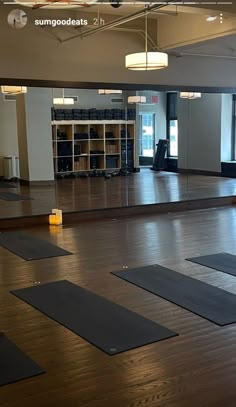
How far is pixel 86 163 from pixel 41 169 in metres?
0.84

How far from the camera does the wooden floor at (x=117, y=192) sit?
8.68 m

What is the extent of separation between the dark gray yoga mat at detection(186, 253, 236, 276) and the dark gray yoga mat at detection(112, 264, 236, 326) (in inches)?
19.1

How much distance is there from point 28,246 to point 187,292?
8.72ft

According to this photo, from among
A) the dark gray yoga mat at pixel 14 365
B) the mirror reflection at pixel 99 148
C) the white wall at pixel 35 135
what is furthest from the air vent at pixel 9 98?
the dark gray yoga mat at pixel 14 365

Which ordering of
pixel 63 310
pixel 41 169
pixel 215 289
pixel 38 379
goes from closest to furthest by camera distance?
pixel 38 379 < pixel 63 310 < pixel 215 289 < pixel 41 169

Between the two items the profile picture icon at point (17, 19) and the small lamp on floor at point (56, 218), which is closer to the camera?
the profile picture icon at point (17, 19)

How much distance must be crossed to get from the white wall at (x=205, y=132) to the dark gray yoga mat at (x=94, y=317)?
20.0 feet

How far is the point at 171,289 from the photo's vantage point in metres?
4.74

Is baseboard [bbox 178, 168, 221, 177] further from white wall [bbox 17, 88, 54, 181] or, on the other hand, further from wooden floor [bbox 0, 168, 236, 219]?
white wall [bbox 17, 88, 54, 181]

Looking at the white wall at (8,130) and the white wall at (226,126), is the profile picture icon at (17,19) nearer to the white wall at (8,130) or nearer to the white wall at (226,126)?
the white wall at (8,130)

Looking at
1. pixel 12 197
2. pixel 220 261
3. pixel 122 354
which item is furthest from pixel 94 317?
pixel 12 197

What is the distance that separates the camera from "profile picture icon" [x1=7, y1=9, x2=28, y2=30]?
24.1 feet

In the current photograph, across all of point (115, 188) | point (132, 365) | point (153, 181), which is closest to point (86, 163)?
point (115, 188)

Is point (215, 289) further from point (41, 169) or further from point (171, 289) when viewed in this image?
point (41, 169)
